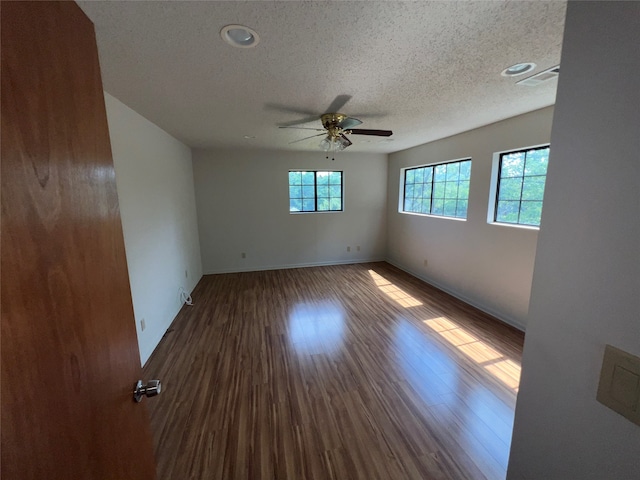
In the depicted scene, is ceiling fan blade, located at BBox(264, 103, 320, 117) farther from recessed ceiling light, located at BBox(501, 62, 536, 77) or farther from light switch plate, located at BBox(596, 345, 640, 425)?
light switch plate, located at BBox(596, 345, 640, 425)

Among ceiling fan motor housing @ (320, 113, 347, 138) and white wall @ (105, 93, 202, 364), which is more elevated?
ceiling fan motor housing @ (320, 113, 347, 138)

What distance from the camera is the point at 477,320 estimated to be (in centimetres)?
314

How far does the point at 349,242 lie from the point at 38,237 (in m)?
5.37

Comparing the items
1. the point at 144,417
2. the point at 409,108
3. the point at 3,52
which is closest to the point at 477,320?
the point at 409,108

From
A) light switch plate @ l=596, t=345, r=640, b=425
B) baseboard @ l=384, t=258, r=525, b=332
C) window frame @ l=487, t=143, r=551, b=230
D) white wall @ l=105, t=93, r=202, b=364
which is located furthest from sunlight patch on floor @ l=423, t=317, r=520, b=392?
white wall @ l=105, t=93, r=202, b=364

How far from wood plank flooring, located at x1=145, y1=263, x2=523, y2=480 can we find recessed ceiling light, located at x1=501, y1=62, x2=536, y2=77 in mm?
2364

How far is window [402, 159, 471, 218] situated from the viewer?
3.82 metres

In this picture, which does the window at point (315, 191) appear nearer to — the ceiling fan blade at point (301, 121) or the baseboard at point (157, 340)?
the ceiling fan blade at point (301, 121)

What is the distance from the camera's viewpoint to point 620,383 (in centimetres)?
57

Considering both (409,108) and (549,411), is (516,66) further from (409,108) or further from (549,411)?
(549,411)

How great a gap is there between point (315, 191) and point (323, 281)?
1955 mm

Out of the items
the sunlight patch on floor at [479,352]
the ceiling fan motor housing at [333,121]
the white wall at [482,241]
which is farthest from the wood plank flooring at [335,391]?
the ceiling fan motor housing at [333,121]

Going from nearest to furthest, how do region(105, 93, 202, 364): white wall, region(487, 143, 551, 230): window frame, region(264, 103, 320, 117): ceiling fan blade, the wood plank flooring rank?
the wood plank flooring
region(105, 93, 202, 364): white wall
region(264, 103, 320, 117): ceiling fan blade
region(487, 143, 551, 230): window frame

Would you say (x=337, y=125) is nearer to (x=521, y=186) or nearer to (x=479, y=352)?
(x=521, y=186)
